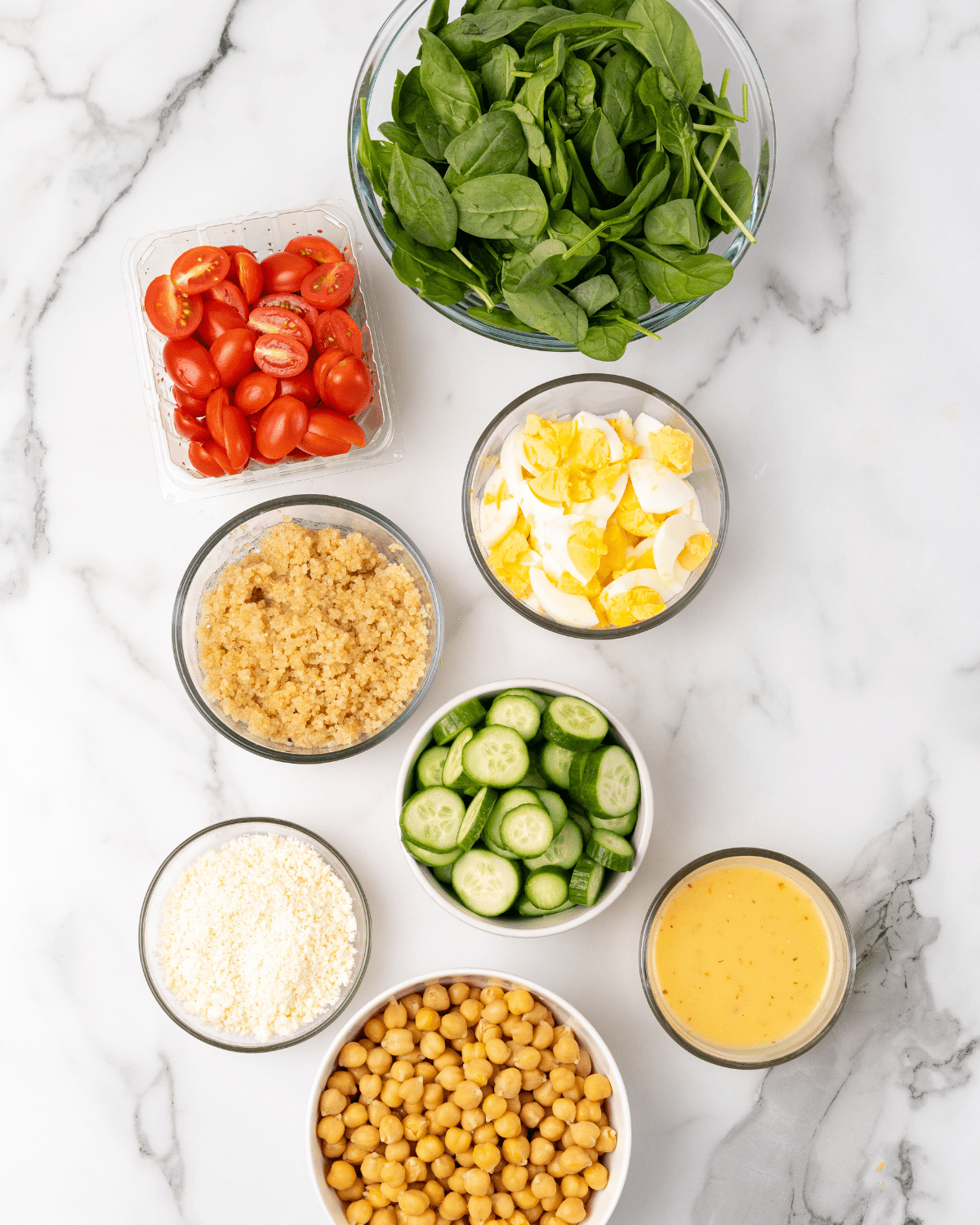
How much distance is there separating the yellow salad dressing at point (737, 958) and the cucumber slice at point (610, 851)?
0.58 ft

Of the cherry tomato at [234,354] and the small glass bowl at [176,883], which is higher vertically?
the cherry tomato at [234,354]

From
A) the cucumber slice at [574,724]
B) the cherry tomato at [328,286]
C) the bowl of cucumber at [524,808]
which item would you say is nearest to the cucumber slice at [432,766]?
the bowl of cucumber at [524,808]

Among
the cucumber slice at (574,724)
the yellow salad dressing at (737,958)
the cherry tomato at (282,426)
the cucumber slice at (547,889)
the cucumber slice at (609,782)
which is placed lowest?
the yellow salad dressing at (737,958)

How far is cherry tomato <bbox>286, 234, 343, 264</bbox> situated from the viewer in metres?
2.11

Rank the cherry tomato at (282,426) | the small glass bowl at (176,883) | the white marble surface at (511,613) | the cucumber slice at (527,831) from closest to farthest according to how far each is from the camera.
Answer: the cucumber slice at (527,831), the cherry tomato at (282,426), the small glass bowl at (176,883), the white marble surface at (511,613)

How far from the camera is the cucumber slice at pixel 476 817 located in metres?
1.94

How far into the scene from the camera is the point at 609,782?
1.99 meters

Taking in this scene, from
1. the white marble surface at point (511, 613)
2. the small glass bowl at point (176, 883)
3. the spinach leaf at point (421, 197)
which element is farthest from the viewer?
the white marble surface at point (511, 613)

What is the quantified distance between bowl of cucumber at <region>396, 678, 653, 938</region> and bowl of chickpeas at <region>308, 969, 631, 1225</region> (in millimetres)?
207

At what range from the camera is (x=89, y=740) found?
2.29 m

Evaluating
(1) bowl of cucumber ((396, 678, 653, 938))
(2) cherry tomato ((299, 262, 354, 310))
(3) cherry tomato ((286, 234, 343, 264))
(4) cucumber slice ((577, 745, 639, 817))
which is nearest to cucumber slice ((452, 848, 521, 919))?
(1) bowl of cucumber ((396, 678, 653, 938))

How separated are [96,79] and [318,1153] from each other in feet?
8.18

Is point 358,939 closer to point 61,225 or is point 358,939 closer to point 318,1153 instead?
point 318,1153

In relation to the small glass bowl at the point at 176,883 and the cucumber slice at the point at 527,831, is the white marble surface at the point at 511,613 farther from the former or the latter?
the cucumber slice at the point at 527,831
